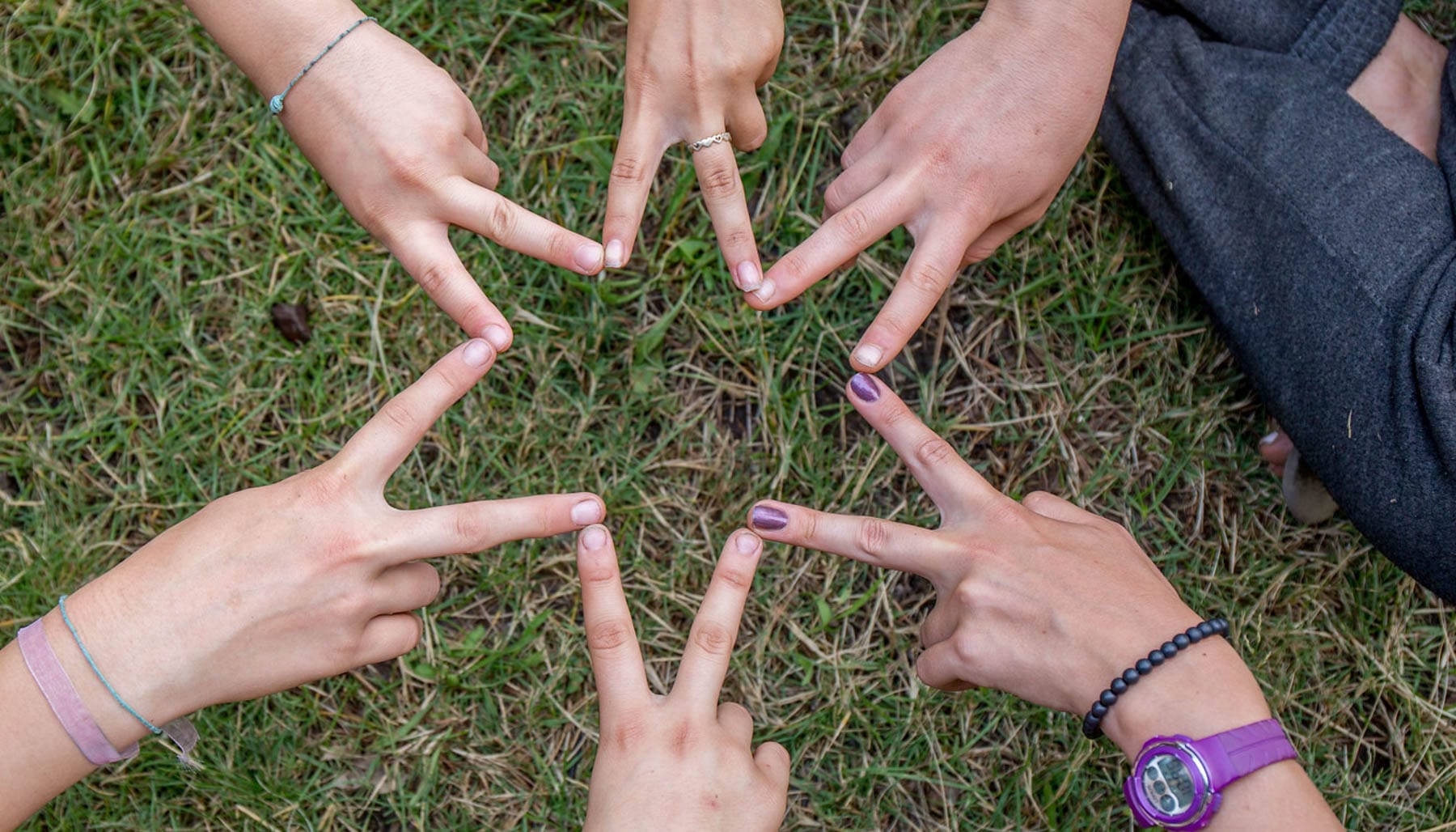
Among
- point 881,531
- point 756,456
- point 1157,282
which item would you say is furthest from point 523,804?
point 1157,282

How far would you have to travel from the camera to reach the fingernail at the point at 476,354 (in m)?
2.27

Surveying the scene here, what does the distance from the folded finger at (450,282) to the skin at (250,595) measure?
0.07m

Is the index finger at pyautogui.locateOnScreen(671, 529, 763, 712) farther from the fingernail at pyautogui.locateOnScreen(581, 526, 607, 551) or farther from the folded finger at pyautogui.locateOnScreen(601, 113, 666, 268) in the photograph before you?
the folded finger at pyautogui.locateOnScreen(601, 113, 666, 268)

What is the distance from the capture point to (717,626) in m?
2.33

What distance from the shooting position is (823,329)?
9.82 feet

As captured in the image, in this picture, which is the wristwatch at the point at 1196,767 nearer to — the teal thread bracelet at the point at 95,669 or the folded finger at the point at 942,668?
the folded finger at the point at 942,668

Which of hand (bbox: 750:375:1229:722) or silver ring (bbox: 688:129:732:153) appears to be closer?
hand (bbox: 750:375:1229:722)

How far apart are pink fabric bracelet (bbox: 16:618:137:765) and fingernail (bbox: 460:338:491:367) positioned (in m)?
1.01

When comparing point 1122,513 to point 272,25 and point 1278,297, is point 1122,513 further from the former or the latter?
point 272,25

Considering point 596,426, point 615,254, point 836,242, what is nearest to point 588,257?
point 615,254

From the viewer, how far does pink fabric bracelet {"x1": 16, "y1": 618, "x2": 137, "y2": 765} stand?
214 centimetres

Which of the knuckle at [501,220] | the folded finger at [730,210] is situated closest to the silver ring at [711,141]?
the folded finger at [730,210]

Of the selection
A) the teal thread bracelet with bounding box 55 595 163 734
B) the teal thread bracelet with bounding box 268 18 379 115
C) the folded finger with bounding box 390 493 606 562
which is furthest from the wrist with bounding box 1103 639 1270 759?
the teal thread bracelet with bounding box 268 18 379 115

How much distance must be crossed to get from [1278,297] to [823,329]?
114 centimetres
